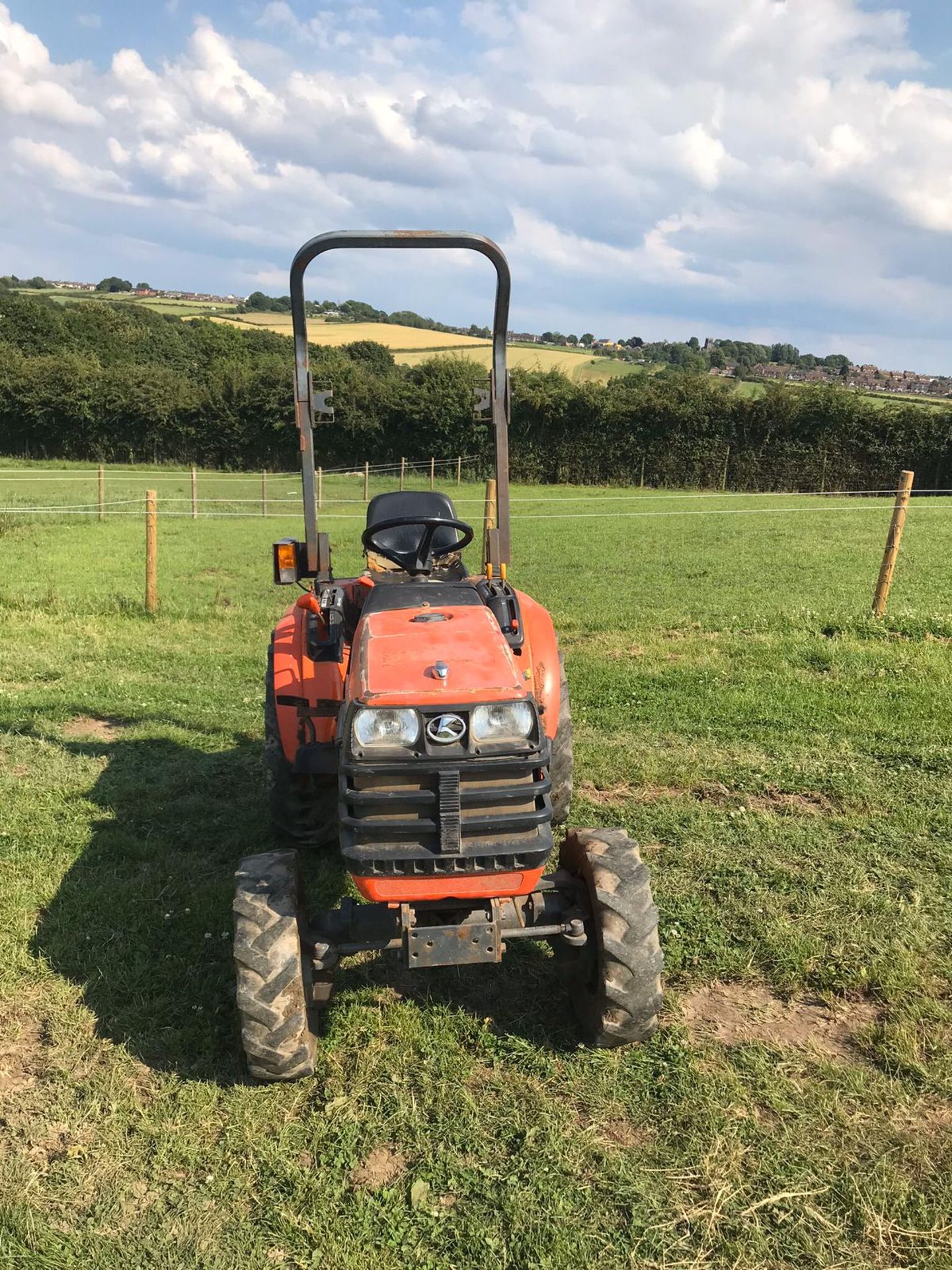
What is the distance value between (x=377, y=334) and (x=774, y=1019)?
5665cm

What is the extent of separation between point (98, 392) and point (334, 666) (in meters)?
35.9

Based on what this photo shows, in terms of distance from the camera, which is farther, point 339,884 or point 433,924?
point 339,884

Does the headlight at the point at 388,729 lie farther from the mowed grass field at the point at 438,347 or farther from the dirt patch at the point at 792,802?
the mowed grass field at the point at 438,347

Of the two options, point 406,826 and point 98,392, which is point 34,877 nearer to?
point 406,826

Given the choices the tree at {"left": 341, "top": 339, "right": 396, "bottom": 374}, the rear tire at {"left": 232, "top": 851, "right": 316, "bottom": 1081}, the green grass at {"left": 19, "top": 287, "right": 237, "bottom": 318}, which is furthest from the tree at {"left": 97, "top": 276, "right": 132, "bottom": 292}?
the rear tire at {"left": 232, "top": 851, "right": 316, "bottom": 1081}

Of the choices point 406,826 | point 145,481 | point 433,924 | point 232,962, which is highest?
point 406,826

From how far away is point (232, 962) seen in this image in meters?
3.52

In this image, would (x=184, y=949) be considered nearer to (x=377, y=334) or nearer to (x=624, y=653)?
(x=624, y=653)

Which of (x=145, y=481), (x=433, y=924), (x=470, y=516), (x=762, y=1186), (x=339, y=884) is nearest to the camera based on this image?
(x=762, y=1186)

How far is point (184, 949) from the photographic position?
359 centimetres

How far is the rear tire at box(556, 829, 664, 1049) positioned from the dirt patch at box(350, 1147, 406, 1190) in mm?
727

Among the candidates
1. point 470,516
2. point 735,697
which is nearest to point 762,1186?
point 735,697

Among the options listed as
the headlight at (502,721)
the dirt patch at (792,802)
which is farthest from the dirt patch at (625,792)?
the headlight at (502,721)

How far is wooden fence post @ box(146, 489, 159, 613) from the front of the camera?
938 cm
